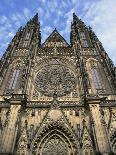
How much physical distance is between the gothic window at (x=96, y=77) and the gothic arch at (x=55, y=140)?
4413 millimetres

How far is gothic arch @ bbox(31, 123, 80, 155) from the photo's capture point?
46.9ft

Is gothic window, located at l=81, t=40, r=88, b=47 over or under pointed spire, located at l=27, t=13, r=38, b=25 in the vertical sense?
under

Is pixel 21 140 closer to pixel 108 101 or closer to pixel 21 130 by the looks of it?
pixel 21 130

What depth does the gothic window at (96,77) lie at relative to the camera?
1828cm

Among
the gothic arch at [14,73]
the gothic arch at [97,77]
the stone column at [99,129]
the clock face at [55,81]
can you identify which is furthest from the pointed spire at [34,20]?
the stone column at [99,129]

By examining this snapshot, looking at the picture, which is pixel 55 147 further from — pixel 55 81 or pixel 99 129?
pixel 55 81

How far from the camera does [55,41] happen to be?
24.2m

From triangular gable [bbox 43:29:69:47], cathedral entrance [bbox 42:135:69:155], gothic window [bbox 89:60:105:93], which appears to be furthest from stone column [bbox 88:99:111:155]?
triangular gable [bbox 43:29:69:47]

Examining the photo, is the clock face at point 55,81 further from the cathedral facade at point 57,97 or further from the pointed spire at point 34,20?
the pointed spire at point 34,20

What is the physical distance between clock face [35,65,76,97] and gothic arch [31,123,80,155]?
2.72 meters

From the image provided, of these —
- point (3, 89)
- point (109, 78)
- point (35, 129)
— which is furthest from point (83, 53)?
point (35, 129)

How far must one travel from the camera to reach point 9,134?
548 inches

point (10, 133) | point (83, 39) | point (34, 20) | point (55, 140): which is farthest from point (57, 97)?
point (34, 20)

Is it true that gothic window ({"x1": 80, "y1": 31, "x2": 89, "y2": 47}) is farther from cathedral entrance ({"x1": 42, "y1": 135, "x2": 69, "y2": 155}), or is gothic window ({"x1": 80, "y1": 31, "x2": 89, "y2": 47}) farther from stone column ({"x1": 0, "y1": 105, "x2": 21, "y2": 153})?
cathedral entrance ({"x1": 42, "y1": 135, "x2": 69, "y2": 155})
